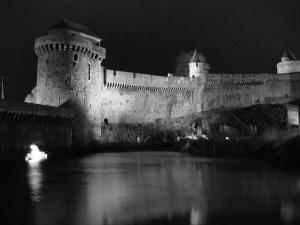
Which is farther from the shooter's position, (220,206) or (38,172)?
(38,172)

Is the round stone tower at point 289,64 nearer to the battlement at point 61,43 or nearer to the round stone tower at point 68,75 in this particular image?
the round stone tower at point 68,75

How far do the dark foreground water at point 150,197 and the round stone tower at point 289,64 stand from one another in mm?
33859

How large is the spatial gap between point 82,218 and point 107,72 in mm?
28220

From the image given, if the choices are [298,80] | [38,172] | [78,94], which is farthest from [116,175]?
[298,80]

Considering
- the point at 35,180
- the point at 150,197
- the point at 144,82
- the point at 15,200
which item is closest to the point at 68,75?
the point at 144,82

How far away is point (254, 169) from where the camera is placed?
20047mm

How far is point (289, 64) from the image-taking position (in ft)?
166

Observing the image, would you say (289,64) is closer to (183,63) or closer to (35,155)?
(183,63)

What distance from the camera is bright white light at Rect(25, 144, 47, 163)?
25.3 meters

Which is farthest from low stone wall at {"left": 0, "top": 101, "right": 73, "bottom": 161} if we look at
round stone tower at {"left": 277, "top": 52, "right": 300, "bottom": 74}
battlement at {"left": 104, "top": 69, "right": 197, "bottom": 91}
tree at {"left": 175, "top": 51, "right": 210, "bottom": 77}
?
round stone tower at {"left": 277, "top": 52, "right": 300, "bottom": 74}

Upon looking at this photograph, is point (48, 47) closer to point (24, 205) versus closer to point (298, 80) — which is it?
point (24, 205)

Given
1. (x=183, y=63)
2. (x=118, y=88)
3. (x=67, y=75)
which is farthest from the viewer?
(x=183, y=63)

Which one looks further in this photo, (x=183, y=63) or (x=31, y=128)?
(x=183, y=63)

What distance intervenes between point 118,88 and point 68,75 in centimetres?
736
